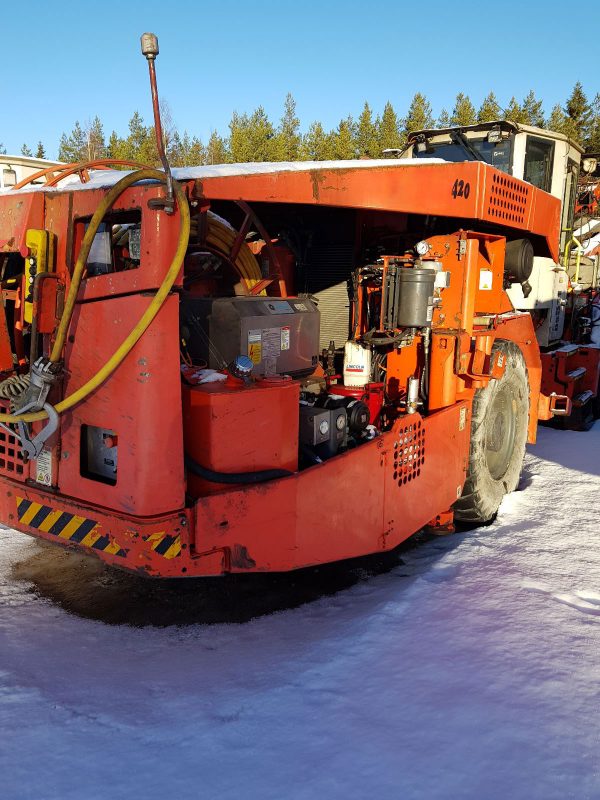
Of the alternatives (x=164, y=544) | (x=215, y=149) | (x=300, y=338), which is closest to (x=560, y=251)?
(x=300, y=338)

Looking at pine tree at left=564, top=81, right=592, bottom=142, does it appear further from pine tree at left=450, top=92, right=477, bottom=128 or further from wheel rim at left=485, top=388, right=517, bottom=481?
wheel rim at left=485, top=388, right=517, bottom=481

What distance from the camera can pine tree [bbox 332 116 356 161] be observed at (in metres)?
54.4

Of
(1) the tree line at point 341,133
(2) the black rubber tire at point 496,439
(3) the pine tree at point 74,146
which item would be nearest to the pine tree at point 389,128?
(1) the tree line at point 341,133

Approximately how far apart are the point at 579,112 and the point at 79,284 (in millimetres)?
59318

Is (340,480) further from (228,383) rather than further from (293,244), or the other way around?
(293,244)

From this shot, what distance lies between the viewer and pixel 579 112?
53.0 metres

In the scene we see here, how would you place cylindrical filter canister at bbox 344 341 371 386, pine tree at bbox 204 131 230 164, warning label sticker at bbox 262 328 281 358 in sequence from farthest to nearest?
pine tree at bbox 204 131 230 164, cylindrical filter canister at bbox 344 341 371 386, warning label sticker at bbox 262 328 281 358

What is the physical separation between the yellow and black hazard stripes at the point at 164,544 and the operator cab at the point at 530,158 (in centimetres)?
441

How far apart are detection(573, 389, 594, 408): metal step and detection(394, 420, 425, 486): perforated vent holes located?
13.9 ft

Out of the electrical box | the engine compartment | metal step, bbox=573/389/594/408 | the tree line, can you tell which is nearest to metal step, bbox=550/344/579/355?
metal step, bbox=573/389/594/408

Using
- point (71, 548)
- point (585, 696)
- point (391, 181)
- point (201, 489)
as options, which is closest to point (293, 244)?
point (391, 181)

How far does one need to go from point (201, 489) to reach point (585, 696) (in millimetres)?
1699

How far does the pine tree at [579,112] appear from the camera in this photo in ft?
172

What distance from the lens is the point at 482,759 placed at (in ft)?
6.87
